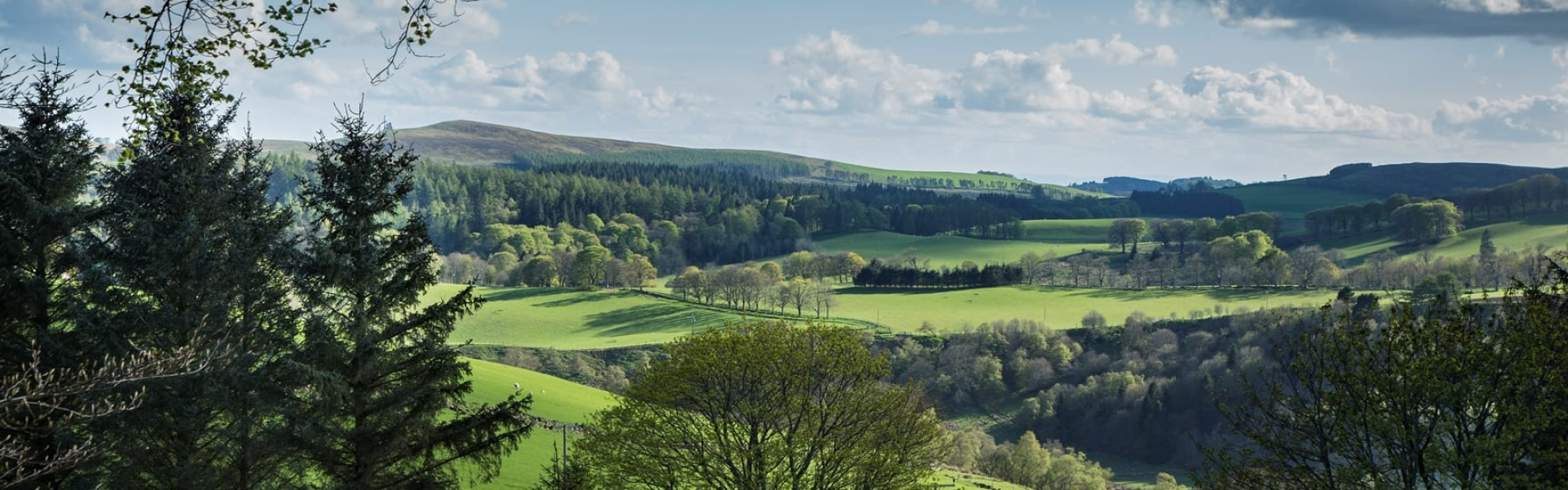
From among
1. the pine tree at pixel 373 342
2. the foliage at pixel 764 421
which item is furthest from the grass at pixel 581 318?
the pine tree at pixel 373 342

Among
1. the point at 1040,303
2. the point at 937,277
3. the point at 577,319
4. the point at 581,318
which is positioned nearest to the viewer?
the point at 577,319

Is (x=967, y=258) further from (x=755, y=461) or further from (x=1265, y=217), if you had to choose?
(x=755, y=461)

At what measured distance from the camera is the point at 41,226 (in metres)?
17.0

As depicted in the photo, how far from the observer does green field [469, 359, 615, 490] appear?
4069 centimetres

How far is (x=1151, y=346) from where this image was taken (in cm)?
11169

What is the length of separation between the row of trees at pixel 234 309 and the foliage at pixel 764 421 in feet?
15.5

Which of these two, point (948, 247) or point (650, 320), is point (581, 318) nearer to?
point (650, 320)

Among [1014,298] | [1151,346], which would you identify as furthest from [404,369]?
[1014,298]

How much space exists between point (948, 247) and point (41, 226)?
169 meters

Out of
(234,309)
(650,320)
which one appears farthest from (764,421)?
(650,320)

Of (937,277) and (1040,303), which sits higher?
(937,277)

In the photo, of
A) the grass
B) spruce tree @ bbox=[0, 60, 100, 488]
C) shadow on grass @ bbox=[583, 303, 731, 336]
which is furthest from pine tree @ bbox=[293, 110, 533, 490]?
shadow on grass @ bbox=[583, 303, 731, 336]

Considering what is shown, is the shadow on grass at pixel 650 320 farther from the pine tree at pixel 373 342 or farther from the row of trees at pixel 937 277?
the pine tree at pixel 373 342

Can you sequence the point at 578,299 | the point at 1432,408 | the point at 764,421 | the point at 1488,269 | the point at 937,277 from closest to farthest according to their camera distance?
the point at 1432,408 → the point at 764,421 → the point at 1488,269 → the point at 578,299 → the point at 937,277
